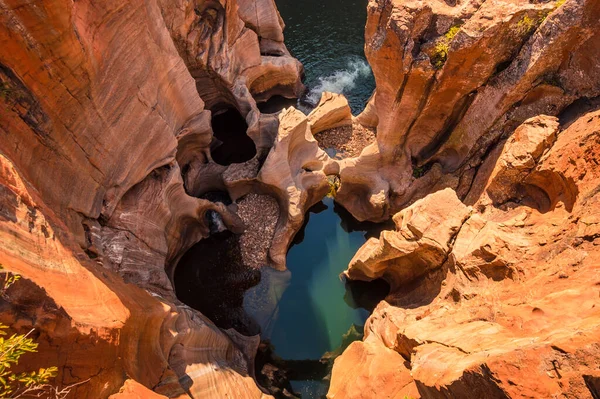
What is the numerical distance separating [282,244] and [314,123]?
5.91 meters

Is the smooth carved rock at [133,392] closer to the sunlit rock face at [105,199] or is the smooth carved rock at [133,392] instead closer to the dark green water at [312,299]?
the sunlit rock face at [105,199]

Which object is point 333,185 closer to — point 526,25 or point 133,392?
point 526,25

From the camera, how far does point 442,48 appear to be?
10406mm

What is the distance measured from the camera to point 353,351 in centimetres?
927

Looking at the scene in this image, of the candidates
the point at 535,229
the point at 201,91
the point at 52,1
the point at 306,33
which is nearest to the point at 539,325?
the point at 535,229

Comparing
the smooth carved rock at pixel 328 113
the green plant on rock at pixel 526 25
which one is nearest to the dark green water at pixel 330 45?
the smooth carved rock at pixel 328 113

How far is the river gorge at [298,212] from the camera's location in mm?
5383

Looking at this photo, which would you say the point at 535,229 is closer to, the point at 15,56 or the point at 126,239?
the point at 126,239

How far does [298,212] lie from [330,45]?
14092 millimetres

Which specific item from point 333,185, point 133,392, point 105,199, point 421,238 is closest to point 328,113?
point 333,185

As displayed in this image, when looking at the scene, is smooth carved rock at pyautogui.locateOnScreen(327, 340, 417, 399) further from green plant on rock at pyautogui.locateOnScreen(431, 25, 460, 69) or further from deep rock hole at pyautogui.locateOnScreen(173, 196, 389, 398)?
green plant on rock at pyautogui.locateOnScreen(431, 25, 460, 69)

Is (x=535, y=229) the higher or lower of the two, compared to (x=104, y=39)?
lower

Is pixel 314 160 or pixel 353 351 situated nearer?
pixel 353 351

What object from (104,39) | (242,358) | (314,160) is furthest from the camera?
(314,160)
